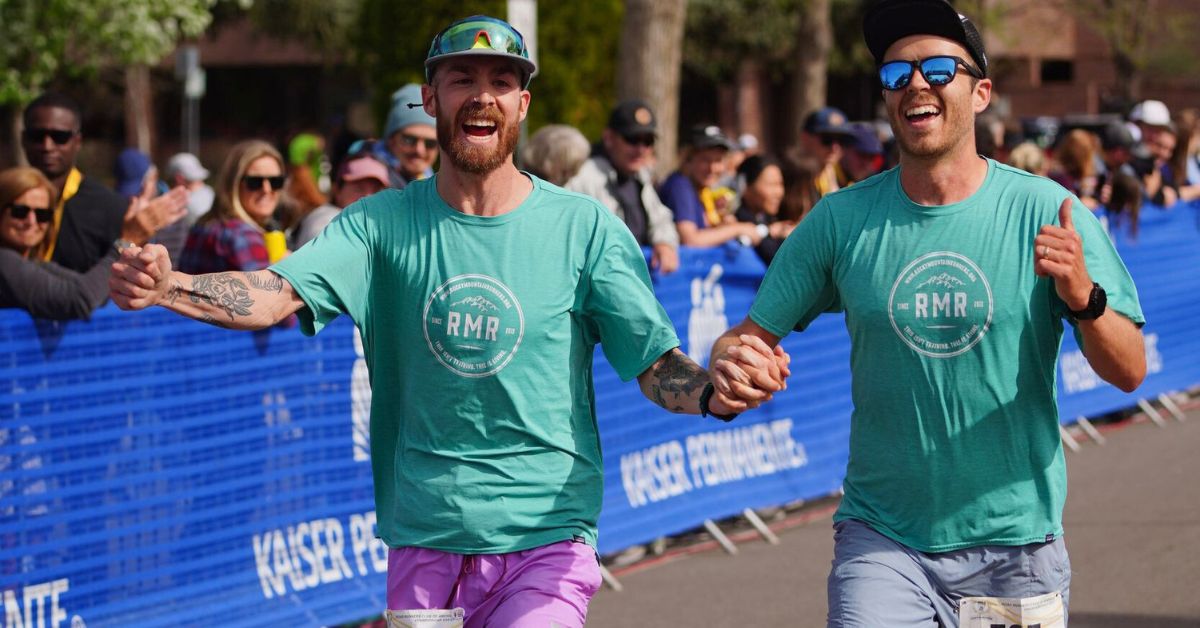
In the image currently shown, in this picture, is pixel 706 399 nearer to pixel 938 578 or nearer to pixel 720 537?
pixel 938 578

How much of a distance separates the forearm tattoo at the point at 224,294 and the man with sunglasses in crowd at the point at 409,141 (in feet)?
12.8

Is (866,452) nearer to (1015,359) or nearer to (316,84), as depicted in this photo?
(1015,359)

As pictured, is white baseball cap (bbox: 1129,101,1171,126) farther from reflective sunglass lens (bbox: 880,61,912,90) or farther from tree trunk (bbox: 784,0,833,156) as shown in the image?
tree trunk (bbox: 784,0,833,156)

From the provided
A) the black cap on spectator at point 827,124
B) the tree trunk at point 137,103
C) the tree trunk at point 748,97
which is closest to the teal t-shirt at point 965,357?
the black cap on spectator at point 827,124

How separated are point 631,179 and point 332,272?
15.5 feet

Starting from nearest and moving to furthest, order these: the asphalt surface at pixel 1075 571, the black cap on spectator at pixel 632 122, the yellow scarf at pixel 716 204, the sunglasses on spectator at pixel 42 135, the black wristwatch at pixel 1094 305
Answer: the black wristwatch at pixel 1094 305
the asphalt surface at pixel 1075 571
the sunglasses on spectator at pixel 42 135
the black cap on spectator at pixel 632 122
the yellow scarf at pixel 716 204

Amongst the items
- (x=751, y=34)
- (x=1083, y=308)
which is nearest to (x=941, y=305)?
(x=1083, y=308)

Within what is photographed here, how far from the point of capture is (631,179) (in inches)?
333

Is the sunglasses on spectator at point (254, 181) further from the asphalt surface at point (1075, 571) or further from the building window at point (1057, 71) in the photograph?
the building window at point (1057, 71)

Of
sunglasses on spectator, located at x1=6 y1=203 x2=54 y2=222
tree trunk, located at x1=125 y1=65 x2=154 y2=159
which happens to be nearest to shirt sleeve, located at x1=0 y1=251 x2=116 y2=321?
sunglasses on spectator, located at x1=6 y1=203 x2=54 y2=222

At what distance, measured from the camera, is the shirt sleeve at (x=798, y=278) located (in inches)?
159

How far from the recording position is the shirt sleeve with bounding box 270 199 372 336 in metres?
3.81

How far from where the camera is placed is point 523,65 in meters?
3.91

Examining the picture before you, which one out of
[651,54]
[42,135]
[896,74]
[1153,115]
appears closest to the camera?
[896,74]
